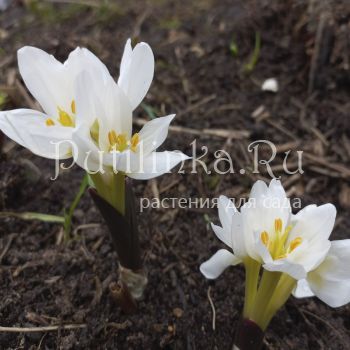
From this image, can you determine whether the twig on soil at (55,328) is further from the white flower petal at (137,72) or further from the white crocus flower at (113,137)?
the white flower petal at (137,72)

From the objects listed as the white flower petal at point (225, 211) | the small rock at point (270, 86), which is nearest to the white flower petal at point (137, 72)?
the white flower petal at point (225, 211)

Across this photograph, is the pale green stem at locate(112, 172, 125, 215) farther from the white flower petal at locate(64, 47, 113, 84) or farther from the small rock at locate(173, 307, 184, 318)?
the small rock at locate(173, 307, 184, 318)

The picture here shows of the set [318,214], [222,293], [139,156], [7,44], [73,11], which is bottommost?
[222,293]

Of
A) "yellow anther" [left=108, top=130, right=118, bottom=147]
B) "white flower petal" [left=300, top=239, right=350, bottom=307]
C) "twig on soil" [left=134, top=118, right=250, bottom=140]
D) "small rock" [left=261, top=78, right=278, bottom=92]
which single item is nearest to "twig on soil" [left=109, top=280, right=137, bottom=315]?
"yellow anther" [left=108, top=130, right=118, bottom=147]

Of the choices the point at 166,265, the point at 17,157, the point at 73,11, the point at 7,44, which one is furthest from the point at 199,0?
the point at 166,265

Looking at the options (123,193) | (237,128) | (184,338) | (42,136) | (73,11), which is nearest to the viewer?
(42,136)

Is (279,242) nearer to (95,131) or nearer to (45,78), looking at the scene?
(95,131)

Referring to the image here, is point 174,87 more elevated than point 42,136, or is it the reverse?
point 174,87

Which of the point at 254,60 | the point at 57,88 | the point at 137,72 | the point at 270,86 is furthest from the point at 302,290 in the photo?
the point at 254,60

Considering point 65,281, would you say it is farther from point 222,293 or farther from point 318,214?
point 318,214
